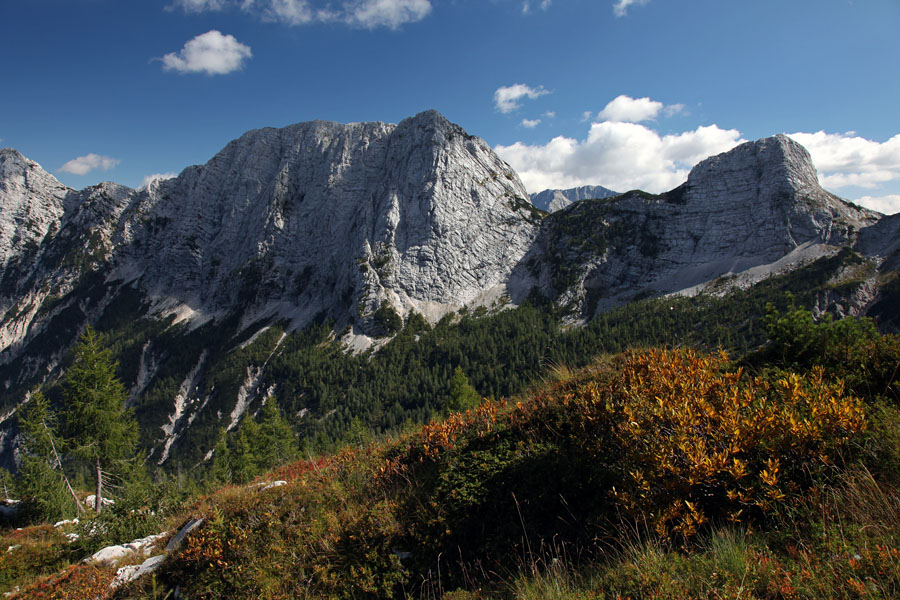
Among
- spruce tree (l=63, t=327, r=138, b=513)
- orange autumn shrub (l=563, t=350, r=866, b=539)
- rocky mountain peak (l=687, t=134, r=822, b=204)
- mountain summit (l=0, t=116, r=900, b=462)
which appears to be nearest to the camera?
orange autumn shrub (l=563, t=350, r=866, b=539)

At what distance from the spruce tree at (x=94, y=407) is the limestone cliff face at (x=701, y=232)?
124m

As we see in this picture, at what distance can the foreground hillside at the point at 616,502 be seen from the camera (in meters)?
3.67

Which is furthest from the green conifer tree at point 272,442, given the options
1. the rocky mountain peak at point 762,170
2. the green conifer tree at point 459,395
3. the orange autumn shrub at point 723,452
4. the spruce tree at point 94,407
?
the rocky mountain peak at point 762,170

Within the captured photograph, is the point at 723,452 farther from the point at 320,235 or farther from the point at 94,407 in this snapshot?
the point at 320,235

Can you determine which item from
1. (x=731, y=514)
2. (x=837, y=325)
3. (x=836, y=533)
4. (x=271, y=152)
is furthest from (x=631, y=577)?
(x=271, y=152)

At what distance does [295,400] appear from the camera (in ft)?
389

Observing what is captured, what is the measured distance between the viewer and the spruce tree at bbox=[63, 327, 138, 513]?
21031mm

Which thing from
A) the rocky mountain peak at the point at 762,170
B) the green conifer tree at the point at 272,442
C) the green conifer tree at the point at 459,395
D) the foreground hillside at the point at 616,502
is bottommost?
the green conifer tree at the point at 272,442

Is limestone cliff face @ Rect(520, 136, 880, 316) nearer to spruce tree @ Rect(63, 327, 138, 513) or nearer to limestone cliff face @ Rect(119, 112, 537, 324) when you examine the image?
limestone cliff face @ Rect(119, 112, 537, 324)

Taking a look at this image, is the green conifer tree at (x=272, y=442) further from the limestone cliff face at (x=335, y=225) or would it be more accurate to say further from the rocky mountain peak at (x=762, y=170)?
the rocky mountain peak at (x=762, y=170)

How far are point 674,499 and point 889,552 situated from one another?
5.36 ft

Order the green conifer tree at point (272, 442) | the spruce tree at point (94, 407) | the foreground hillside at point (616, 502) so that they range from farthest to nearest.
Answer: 1. the green conifer tree at point (272, 442)
2. the spruce tree at point (94, 407)
3. the foreground hillside at point (616, 502)

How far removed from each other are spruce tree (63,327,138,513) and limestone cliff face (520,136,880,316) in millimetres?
123785

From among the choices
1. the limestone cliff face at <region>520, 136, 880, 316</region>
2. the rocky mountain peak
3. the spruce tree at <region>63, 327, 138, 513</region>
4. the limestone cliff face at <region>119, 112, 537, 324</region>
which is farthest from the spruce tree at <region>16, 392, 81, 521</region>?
the rocky mountain peak
